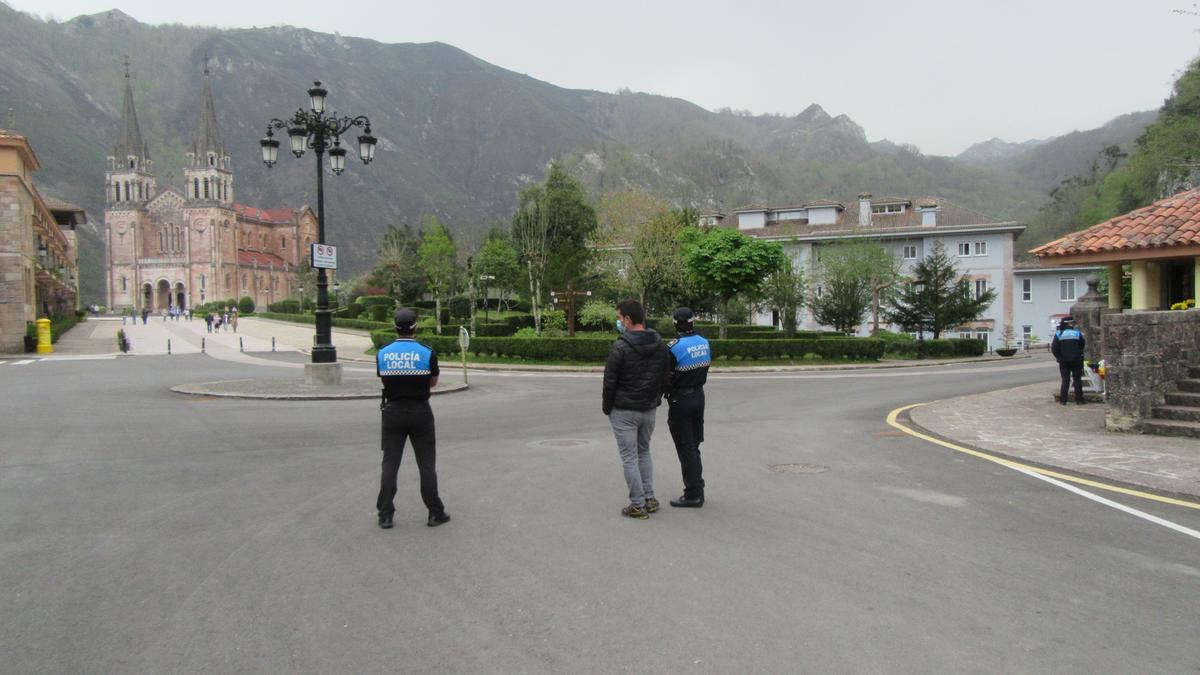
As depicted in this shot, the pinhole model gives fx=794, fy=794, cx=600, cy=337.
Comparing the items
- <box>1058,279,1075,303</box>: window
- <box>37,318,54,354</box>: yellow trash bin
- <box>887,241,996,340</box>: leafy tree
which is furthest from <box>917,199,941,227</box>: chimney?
<box>37,318,54,354</box>: yellow trash bin

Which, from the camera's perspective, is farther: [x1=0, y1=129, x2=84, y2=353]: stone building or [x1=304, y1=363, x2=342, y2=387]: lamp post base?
[x1=0, y1=129, x2=84, y2=353]: stone building

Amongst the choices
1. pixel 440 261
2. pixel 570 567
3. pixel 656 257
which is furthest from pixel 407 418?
pixel 440 261

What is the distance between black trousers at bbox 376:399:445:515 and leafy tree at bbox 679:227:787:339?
27102 millimetres

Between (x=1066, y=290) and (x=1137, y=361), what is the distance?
52.0 m

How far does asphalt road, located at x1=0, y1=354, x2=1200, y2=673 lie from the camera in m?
4.01

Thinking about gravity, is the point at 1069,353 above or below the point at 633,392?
below

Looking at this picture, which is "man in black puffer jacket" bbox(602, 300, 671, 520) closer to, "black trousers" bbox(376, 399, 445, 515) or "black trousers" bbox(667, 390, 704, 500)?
"black trousers" bbox(667, 390, 704, 500)

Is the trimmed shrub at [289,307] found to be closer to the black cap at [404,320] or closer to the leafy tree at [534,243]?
the leafy tree at [534,243]

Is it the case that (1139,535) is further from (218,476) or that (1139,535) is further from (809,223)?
(809,223)

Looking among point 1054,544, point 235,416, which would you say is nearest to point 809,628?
point 1054,544

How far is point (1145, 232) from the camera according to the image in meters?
13.7

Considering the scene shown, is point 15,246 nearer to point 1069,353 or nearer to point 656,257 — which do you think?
point 656,257

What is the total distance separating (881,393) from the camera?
19.0 metres

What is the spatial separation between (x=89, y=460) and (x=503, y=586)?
711 cm
